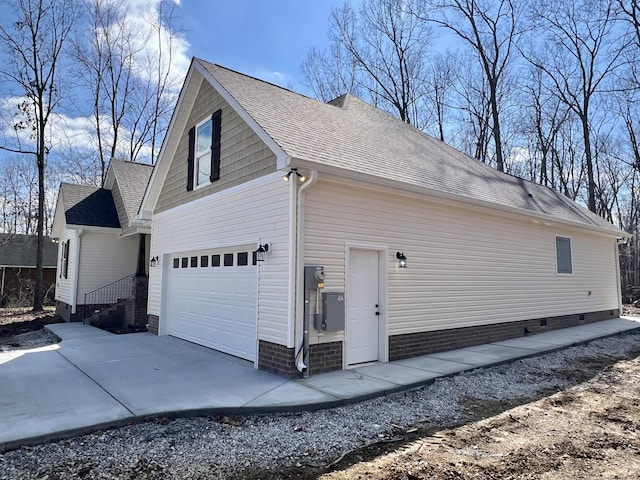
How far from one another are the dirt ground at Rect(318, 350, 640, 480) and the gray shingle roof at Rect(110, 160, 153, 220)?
39.8 feet

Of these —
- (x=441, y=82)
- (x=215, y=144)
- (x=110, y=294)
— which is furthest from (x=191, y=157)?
(x=441, y=82)

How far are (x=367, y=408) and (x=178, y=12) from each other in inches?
987

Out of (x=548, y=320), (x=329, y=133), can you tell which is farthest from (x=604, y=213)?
(x=329, y=133)

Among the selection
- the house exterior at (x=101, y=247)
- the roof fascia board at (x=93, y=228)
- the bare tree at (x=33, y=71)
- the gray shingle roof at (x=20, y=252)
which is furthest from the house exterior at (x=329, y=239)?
the gray shingle roof at (x=20, y=252)

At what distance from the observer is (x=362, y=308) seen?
723 centimetres

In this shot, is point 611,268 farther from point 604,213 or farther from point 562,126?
point 604,213

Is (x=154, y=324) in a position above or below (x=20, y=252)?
below

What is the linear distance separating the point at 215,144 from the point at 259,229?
272 cm

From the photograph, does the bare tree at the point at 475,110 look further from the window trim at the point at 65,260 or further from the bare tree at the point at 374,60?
the window trim at the point at 65,260

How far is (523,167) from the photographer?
28484mm

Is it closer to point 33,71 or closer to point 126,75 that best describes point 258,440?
point 33,71

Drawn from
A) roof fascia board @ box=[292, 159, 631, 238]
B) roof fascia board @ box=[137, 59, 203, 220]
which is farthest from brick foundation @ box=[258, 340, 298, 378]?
roof fascia board @ box=[137, 59, 203, 220]

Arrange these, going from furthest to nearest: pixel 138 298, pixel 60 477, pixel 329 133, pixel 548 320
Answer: pixel 138 298
pixel 548 320
pixel 329 133
pixel 60 477

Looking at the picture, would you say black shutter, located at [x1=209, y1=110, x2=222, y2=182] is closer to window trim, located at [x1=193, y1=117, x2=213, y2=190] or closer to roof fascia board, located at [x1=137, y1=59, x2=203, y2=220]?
window trim, located at [x1=193, y1=117, x2=213, y2=190]
